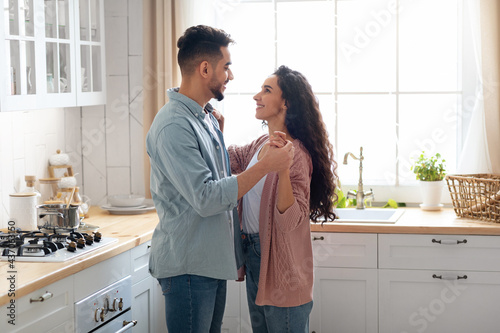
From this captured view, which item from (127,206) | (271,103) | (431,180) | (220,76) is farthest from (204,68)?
(431,180)

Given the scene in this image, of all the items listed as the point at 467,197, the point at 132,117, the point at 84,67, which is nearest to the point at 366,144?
the point at 467,197

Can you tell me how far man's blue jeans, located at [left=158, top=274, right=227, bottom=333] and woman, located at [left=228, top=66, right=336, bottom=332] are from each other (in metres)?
0.22

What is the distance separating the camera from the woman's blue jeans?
7.58 feet

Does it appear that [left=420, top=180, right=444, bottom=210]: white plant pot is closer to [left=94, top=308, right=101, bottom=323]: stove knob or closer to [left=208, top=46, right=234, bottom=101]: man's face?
[left=208, top=46, right=234, bottom=101]: man's face

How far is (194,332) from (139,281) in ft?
2.65

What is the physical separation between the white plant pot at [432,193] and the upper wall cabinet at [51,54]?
1.82 meters

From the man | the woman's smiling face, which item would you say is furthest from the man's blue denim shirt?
the woman's smiling face

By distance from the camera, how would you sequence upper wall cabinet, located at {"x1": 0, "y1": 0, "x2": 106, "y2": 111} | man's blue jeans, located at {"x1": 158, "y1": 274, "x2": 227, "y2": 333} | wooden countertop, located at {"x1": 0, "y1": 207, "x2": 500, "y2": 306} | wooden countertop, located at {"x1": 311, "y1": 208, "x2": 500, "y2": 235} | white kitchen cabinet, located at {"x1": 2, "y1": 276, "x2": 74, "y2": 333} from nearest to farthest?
1. white kitchen cabinet, located at {"x1": 2, "y1": 276, "x2": 74, "y2": 333}
2. man's blue jeans, located at {"x1": 158, "y1": 274, "x2": 227, "y2": 333}
3. wooden countertop, located at {"x1": 0, "y1": 207, "x2": 500, "y2": 306}
4. upper wall cabinet, located at {"x1": 0, "y1": 0, "x2": 106, "y2": 111}
5. wooden countertop, located at {"x1": 311, "y1": 208, "x2": 500, "y2": 235}

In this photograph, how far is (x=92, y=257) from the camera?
2.43 metres

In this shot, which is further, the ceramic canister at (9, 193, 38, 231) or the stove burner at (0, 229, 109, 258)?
the ceramic canister at (9, 193, 38, 231)

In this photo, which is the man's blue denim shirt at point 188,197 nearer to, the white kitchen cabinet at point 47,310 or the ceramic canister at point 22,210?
the white kitchen cabinet at point 47,310

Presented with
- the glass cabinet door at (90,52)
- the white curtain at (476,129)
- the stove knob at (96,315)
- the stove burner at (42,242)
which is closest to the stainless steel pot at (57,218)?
the stove burner at (42,242)

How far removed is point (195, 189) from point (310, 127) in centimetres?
55

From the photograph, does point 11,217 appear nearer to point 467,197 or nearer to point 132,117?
point 132,117
